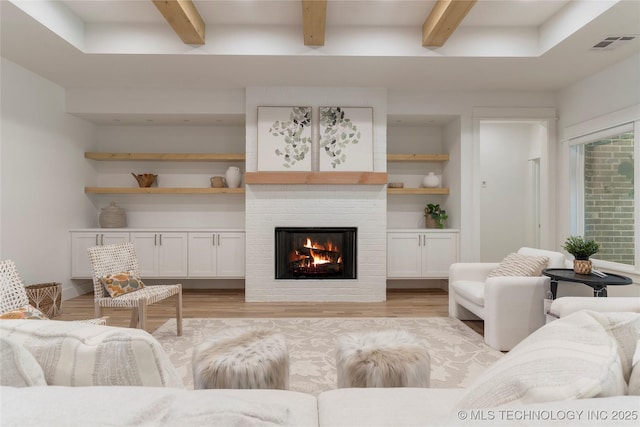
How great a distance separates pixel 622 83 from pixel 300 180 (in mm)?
3419

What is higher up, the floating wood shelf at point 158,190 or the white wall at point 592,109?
the white wall at point 592,109

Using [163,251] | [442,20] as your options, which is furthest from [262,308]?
[442,20]

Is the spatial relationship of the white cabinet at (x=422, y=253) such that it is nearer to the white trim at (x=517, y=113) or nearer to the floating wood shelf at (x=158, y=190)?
the white trim at (x=517, y=113)

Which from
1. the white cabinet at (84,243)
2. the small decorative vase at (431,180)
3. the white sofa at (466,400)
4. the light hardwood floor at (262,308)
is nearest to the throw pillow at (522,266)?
the light hardwood floor at (262,308)

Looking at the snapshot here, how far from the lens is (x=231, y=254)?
4844 mm

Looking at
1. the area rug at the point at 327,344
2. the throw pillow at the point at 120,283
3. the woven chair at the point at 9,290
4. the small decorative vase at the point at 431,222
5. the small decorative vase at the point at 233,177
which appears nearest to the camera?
the woven chair at the point at 9,290

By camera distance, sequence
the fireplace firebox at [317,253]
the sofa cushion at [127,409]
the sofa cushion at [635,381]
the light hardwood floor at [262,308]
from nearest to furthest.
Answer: the sofa cushion at [127,409], the sofa cushion at [635,381], the light hardwood floor at [262,308], the fireplace firebox at [317,253]

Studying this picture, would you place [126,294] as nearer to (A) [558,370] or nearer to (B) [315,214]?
(B) [315,214]

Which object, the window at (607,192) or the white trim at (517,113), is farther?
the white trim at (517,113)

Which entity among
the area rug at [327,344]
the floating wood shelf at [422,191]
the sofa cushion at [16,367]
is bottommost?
the area rug at [327,344]

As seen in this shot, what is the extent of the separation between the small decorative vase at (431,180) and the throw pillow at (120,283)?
3812mm

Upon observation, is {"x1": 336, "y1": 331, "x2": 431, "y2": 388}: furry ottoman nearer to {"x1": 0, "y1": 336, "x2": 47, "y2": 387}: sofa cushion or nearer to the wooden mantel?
{"x1": 0, "y1": 336, "x2": 47, "y2": 387}: sofa cushion

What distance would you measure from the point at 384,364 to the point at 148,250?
4.11 meters

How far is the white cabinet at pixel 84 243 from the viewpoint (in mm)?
4742
